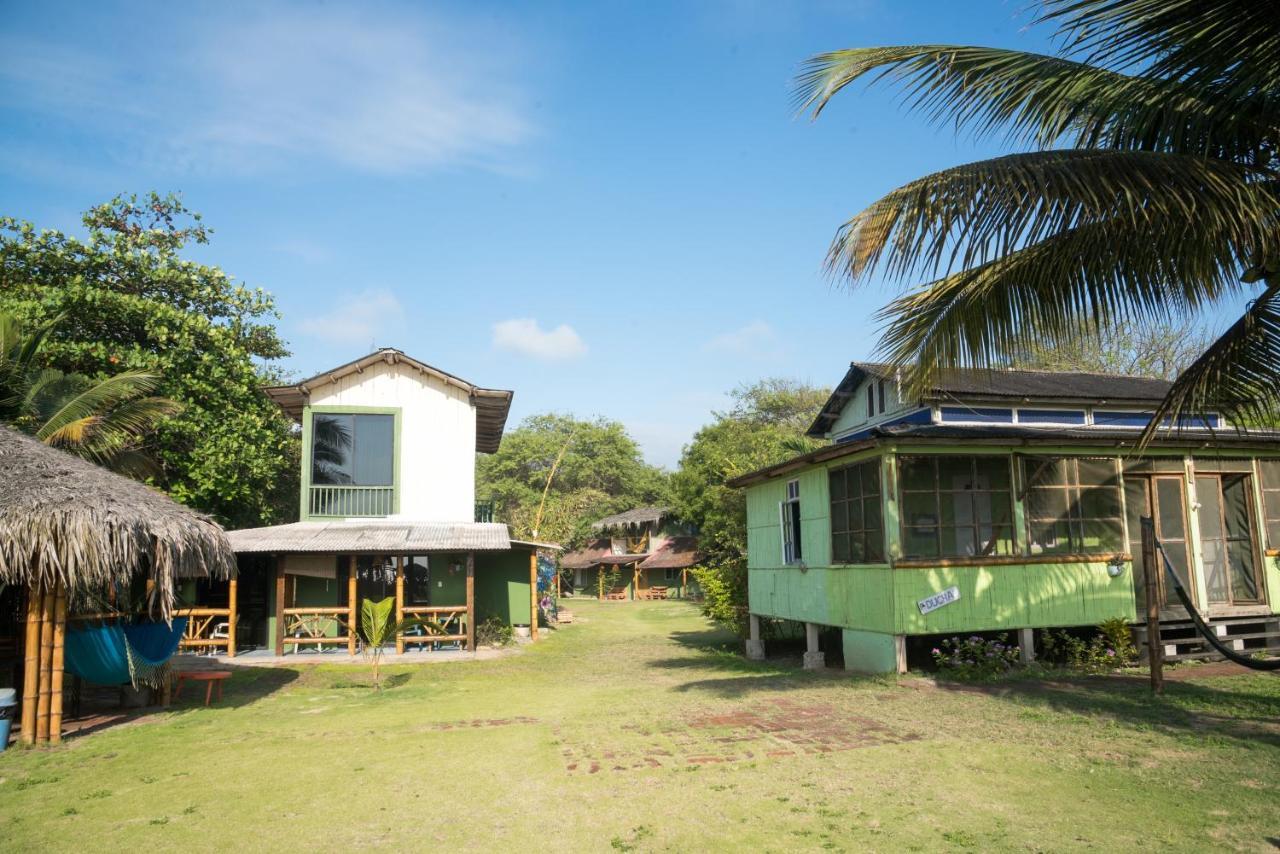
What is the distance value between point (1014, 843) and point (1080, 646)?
838 cm

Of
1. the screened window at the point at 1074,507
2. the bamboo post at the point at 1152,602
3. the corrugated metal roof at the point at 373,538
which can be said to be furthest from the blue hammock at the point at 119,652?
the screened window at the point at 1074,507

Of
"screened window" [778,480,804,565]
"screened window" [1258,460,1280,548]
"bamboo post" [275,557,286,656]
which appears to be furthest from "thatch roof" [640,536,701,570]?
"screened window" [1258,460,1280,548]

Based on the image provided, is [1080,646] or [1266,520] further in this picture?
[1266,520]

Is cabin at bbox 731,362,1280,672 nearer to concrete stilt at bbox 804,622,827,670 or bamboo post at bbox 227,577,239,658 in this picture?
concrete stilt at bbox 804,622,827,670

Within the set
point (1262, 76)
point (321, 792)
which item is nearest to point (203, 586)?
point (321, 792)

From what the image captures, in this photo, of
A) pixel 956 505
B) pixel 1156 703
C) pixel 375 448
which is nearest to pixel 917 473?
pixel 956 505

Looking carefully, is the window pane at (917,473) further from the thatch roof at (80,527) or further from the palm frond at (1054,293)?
the thatch roof at (80,527)

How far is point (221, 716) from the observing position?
11.5m

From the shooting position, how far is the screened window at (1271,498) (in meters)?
14.5

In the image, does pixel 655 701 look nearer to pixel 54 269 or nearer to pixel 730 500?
pixel 54 269

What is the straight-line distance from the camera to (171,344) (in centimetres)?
2302

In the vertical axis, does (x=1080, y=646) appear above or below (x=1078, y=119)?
below

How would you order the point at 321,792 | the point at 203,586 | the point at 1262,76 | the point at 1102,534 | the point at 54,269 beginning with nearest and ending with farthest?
the point at 1262,76 → the point at 321,792 → the point at 1102,534 → the point at 203,586 → the point at 54,269

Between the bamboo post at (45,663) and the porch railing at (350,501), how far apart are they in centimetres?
1021
